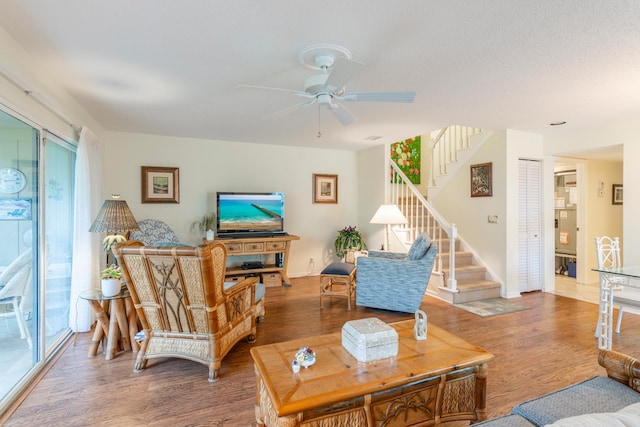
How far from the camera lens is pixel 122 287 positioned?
116 inches

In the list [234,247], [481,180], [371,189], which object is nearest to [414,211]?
[371,189]

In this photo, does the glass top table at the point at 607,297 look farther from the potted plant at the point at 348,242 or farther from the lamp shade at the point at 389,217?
the potted plant at the point at 348,242

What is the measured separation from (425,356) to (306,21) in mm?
2061

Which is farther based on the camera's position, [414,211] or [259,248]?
[414,211]

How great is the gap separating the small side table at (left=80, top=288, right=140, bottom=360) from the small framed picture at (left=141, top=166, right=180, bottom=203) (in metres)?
2.43

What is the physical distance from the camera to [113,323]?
2.77 m

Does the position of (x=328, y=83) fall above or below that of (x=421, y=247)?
above

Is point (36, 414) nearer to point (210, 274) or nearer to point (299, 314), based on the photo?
point (210, 274)

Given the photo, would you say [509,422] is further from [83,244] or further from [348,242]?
[348,242]

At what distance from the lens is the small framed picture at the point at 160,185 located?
4973mm

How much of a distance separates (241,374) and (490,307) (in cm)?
327

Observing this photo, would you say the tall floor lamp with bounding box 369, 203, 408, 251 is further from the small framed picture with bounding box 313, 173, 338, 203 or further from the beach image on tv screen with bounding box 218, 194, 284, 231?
the beach image on tv screen with bounding box 218, 194, 284, 231

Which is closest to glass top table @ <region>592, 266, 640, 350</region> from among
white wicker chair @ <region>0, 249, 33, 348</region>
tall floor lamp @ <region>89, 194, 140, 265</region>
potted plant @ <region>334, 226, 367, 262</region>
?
potted plant @ <region>334, 226, 367, 262</region>

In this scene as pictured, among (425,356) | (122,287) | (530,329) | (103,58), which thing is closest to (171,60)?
(103,58)
